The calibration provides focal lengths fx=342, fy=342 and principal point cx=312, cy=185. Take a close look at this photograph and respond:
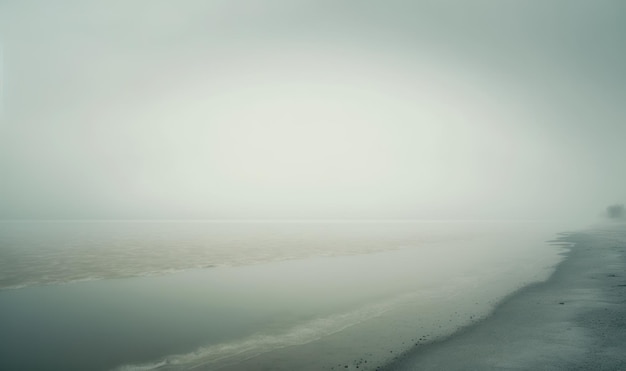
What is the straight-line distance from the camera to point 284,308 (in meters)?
20.8

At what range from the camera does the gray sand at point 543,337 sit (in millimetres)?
11797

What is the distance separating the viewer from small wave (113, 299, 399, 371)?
1290cm

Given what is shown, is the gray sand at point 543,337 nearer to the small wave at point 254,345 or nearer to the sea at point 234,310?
the sea at point 234,310

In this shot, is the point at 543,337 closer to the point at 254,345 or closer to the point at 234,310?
the point at 254,345

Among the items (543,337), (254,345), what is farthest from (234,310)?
(543,337)

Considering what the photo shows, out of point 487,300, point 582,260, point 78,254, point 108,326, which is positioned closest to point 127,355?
point 108,326

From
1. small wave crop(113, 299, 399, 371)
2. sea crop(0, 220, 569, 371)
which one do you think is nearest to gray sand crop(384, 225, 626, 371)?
sea crop(0, 220, 569, 371)

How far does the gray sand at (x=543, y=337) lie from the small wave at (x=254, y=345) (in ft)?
15.7

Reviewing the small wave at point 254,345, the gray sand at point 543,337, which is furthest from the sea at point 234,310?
the gray sand at point 543,337

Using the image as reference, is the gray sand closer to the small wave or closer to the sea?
the sea

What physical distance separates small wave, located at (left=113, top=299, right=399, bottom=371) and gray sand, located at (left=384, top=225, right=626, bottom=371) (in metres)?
4.80

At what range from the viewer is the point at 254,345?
1490cm

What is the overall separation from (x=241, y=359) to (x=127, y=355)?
15.4 feet

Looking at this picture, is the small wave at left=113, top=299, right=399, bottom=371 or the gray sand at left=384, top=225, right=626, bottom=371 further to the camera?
the small wave at left=113, top=299, right=399, bottom=371
